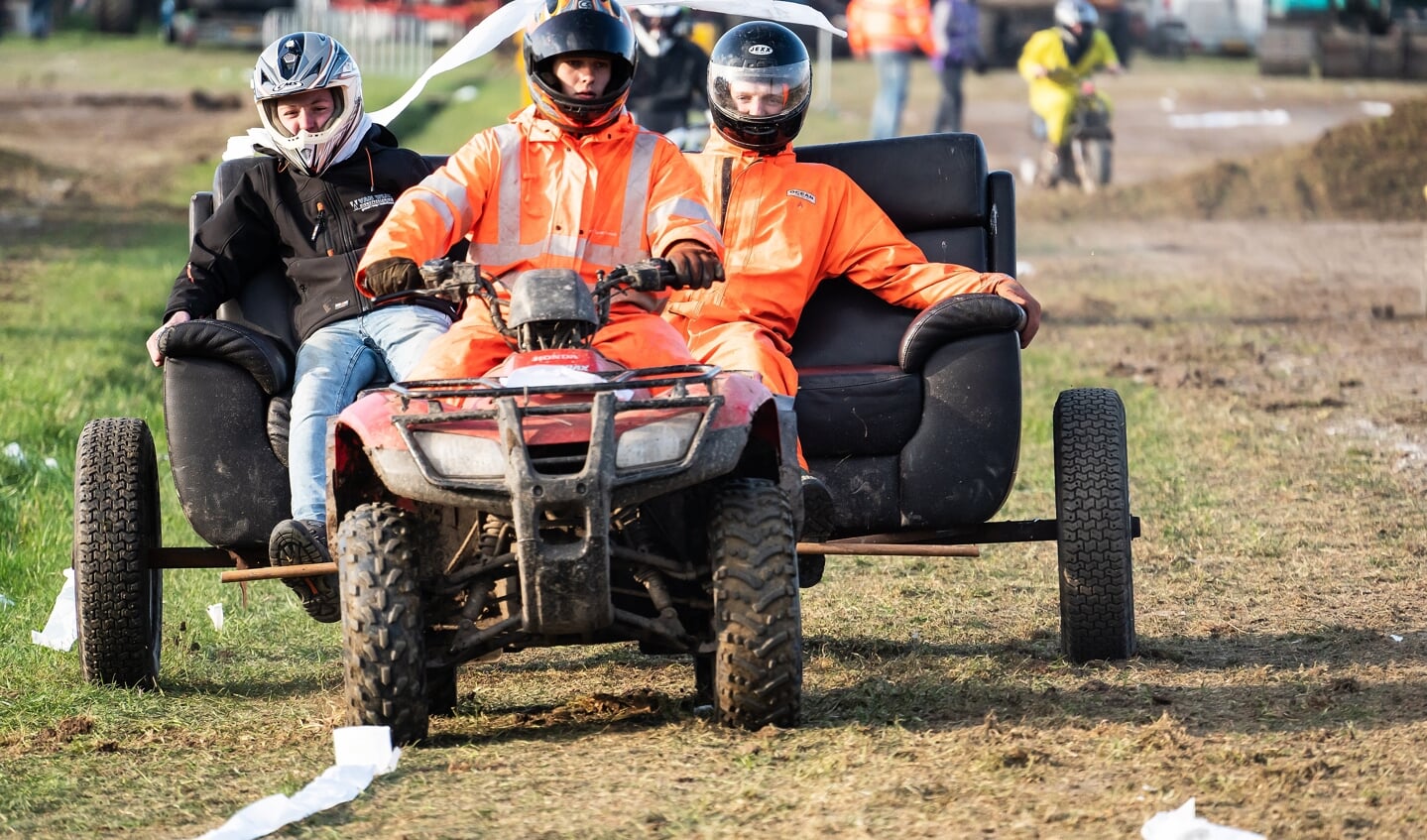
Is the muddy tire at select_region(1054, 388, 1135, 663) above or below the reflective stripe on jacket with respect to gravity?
below

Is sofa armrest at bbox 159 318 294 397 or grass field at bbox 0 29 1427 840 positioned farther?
sofa armrest at bbox 159 318 294 397

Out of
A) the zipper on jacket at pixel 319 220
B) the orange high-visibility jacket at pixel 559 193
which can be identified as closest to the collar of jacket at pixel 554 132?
the orange high-visibility jacket at pixel 559 193

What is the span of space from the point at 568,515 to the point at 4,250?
13313 millimetres

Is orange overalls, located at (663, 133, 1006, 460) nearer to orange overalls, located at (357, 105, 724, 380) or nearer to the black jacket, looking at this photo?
orange overalls, located at (357, 105, 724, 380)

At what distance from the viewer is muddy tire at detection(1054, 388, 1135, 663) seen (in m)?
6.18

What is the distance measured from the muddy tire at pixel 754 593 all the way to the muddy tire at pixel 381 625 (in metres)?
0.74

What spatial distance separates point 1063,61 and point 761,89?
47.5 feet

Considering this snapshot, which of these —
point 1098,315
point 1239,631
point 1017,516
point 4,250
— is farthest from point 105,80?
point 1239,631

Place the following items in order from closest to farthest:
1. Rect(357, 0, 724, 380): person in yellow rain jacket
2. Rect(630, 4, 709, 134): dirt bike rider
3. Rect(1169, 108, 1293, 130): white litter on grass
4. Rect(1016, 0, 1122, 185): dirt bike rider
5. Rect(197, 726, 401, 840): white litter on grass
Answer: Rect(197, 726, 401, 840): white litter on grass < Rect(357, 0, 724, 380): person in yellow rain jacket < Rect(630, 4, 709, 134): dirt bike rider < Rect(1016, 0, 1122, 185): dirt bike rider < Rect(1169, 108, 1293, 130): white litter on grass

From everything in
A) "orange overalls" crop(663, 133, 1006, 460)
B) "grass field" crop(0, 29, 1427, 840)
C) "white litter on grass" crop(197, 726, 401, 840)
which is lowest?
"grass field" crop(0, 29, 1427, 840)

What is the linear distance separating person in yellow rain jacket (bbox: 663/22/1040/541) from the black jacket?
0.99m

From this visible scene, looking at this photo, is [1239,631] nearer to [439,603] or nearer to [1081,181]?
[439,603]

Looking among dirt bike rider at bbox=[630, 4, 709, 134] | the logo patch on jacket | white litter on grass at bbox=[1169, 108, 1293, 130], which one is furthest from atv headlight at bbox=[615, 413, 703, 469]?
white litter on grass at bbox=[1169, 108, 1293, 130]

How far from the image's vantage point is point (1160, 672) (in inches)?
244
